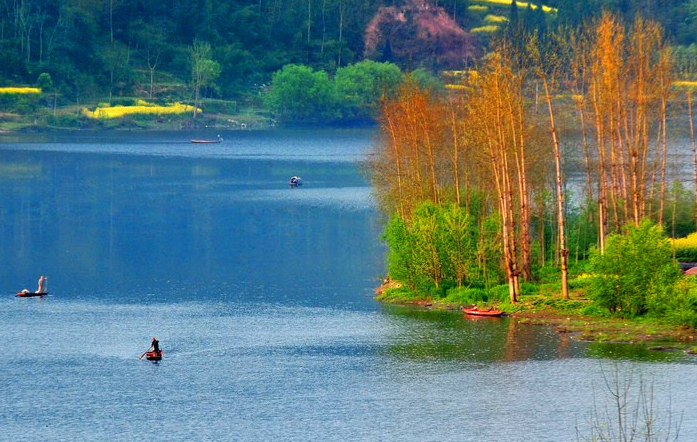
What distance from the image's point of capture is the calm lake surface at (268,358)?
5572 centimetres

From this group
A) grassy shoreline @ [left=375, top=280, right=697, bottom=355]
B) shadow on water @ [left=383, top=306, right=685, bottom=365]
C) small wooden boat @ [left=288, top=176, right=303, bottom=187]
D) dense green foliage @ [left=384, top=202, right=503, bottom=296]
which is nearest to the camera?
shadow on water @ [left=383, top=306, right=685, bottom=365]

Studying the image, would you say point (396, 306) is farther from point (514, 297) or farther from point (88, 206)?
point (88, 206)

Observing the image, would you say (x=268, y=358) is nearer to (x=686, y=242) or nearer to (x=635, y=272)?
(x=635, y=272)

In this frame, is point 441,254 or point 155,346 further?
point 441,254

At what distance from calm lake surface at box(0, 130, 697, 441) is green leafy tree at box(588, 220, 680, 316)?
15.0 ft

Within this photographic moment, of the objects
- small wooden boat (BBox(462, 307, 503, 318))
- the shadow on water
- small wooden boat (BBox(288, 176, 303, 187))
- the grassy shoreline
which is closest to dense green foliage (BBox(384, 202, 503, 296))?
the grassy shoreline

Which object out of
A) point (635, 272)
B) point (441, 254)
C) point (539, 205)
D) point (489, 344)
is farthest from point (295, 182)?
point (489, 344)

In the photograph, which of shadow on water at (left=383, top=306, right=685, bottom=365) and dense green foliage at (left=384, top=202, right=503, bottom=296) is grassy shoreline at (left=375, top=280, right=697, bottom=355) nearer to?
shadow on water at (left=383, top=306, right=685, bottom=365)

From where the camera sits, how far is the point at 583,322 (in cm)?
7344

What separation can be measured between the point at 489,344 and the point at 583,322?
256 inches

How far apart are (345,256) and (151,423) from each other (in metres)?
56.2

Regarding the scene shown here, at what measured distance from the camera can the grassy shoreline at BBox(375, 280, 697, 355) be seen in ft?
226

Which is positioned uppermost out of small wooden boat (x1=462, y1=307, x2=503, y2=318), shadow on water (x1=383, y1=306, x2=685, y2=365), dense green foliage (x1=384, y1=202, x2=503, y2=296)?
dense green foliage (x1=384, y1=202, x2=503, y2=296)

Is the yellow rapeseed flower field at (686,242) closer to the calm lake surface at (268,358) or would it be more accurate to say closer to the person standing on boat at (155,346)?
the calm lake surface at (268,358)
